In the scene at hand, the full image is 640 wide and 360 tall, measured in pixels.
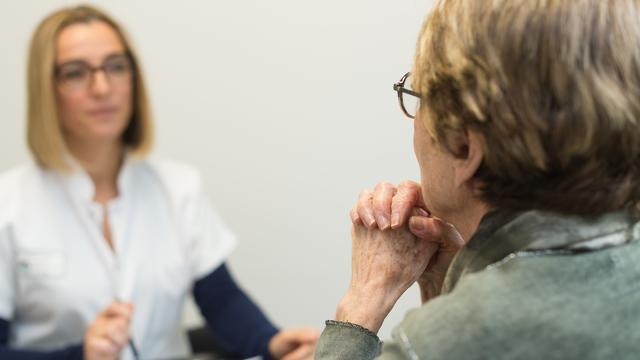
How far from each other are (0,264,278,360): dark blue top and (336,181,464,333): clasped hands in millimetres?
888

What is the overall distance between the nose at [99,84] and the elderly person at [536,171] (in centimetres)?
126

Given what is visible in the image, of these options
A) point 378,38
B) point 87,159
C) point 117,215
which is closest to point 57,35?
point 87,159

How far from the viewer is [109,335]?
164cm

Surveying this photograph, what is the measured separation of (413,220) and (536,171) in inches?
10.4

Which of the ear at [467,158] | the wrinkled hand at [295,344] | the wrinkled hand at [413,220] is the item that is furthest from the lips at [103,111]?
the ear at [467,158]

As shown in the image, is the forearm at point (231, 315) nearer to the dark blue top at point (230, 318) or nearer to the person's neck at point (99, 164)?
the dark blue top at point (230, 318)

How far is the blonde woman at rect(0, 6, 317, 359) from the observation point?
186 centimetres

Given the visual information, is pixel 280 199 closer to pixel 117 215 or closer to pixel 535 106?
pixel 117 215

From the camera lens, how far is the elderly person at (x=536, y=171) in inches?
28.4

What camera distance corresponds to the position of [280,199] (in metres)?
2.25

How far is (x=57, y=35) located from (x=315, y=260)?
866mm

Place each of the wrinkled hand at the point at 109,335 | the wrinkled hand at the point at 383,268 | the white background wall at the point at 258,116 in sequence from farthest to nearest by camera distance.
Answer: the white background wall at the point at 258,116 < the wrinkled hand at the point at 109,335 < the wrinkled hand at the point at 383,268

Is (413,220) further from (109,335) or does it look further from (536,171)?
(109,335)

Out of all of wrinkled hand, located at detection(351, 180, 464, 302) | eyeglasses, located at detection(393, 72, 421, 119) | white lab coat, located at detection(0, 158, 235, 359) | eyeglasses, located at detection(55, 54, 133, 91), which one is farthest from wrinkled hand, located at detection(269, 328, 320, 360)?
eyeglasses, located at detection(393, 72, 421, 119)
